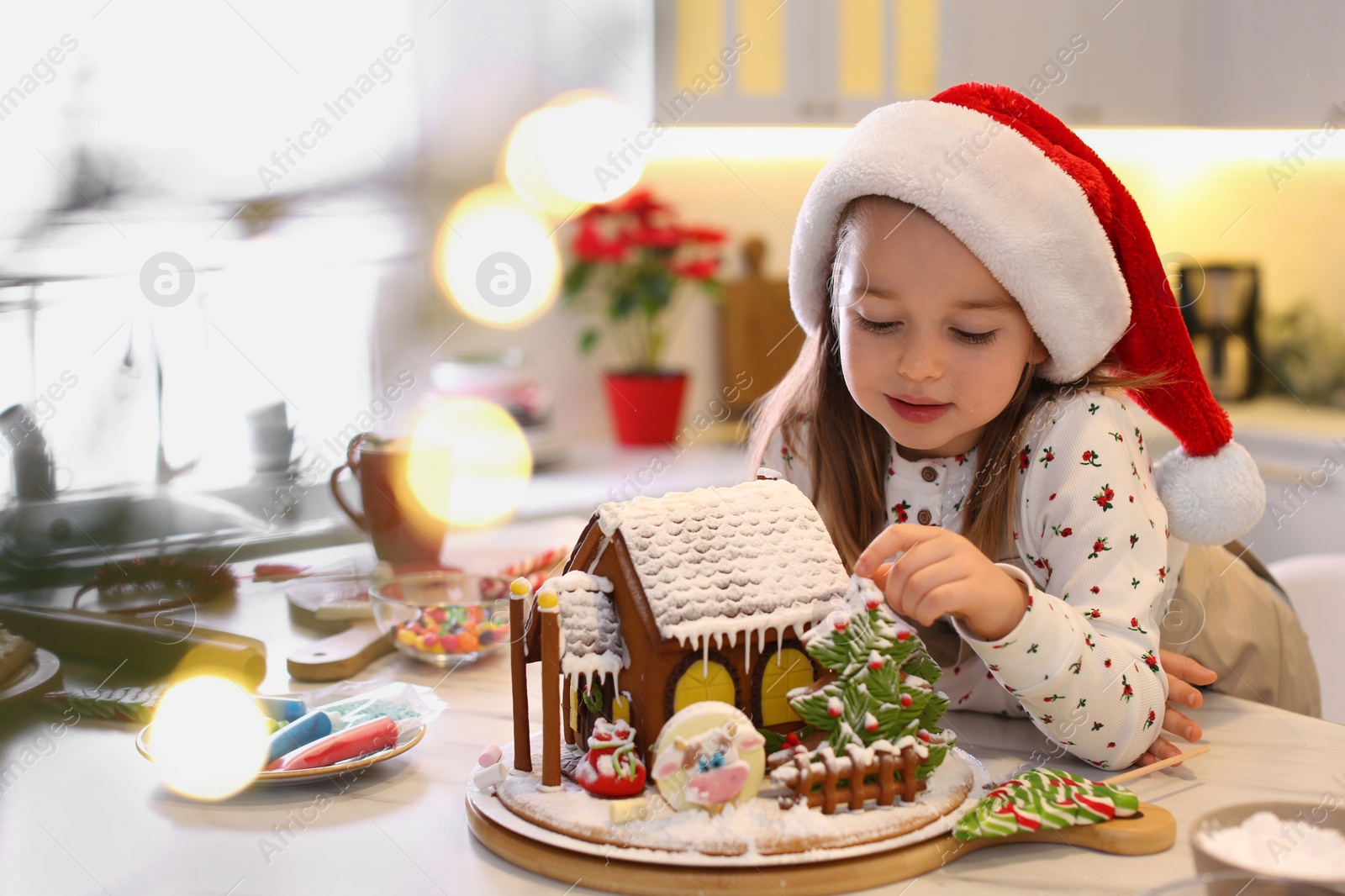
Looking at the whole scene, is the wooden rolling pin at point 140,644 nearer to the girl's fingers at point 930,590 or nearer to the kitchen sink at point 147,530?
the kitchen sink at point 147,530

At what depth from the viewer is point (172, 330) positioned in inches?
60.4

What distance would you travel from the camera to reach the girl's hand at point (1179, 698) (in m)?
0.91

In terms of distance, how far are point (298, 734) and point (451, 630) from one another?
0.82 ft

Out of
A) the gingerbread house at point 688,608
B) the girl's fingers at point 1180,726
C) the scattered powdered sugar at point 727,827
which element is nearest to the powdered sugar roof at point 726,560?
the gingerbread house at point 688,608

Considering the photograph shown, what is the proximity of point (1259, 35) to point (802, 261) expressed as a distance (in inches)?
87.6

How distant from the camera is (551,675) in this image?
0.77 metres

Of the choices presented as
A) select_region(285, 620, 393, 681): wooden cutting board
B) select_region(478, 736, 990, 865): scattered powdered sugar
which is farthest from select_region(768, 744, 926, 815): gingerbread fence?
select_region(285, 620, 393, 681): wooden cutting board

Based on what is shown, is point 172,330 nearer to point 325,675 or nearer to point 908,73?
point 325,675

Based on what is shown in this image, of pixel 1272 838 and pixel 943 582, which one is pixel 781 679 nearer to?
pixel 943 582

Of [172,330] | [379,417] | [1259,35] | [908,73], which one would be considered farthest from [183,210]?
[1259,35]

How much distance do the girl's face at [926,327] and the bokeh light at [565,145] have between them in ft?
5.80

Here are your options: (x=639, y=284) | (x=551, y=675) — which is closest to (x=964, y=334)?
(x=551, y=675)

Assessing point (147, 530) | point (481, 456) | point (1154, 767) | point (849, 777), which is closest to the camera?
point (849, 777)

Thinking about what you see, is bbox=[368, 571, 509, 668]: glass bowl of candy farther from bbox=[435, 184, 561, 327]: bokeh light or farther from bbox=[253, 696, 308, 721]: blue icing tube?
bbox=[435, 184, 561, 327]: bokeh light
